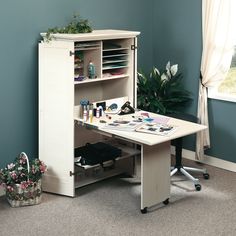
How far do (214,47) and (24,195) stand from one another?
227cm

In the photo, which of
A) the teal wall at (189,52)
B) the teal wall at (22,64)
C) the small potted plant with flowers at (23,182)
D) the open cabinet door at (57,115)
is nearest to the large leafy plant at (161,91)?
the teal wall at (189,52)

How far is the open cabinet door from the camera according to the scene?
3.93m

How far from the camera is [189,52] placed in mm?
5000

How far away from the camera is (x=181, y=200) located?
13.5 feet

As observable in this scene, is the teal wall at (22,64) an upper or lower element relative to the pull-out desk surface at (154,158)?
upper

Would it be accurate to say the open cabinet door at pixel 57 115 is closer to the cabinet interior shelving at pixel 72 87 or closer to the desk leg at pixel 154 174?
the cabinet interior shelving at pixel 72 87

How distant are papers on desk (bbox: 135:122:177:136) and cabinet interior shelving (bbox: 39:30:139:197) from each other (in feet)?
1.83

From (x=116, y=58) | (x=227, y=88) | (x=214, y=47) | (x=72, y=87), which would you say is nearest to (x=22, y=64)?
(x=72, y=87)

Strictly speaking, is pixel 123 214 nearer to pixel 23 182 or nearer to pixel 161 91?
pixel 23 182

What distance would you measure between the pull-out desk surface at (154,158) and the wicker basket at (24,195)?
0.67 m

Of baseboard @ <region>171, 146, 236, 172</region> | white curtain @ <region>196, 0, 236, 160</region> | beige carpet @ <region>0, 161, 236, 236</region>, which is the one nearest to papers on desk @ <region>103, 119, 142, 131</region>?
beige carpet @ <region>0, 161, 236, 236</region>

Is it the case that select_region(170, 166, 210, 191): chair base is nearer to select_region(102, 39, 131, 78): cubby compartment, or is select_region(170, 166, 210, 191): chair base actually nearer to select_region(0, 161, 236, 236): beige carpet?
select_region(0, 161, 236, 236): beige carpet

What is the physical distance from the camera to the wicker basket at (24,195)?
12.8 feet

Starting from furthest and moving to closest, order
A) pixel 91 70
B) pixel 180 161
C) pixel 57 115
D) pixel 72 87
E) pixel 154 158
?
1. pixel 180 161
2. pixel 91 70
3. pixel 57 115
4. pixel 72 87
5. pixel 154 158
